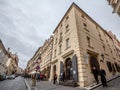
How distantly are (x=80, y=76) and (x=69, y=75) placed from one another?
2.81 m

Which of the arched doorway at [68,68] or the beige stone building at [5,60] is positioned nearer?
the arched doorway at [68,68]

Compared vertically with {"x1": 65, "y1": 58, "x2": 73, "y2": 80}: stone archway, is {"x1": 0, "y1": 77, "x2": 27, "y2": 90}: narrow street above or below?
below

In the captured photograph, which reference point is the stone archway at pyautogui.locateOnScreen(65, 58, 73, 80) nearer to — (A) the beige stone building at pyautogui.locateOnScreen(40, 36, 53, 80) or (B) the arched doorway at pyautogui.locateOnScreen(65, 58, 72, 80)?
(B) the arched doorway at pyautogui.locateOnScreen(65, 58, 72, 80)

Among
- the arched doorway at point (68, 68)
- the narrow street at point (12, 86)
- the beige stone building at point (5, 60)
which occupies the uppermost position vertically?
the beige stone building at point (5, 60)

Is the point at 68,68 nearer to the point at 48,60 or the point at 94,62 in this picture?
the point at 94,62

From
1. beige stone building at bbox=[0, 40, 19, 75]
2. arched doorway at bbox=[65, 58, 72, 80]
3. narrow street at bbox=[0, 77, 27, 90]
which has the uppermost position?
beige stone building at bbox=[0, 40, 19, 75]

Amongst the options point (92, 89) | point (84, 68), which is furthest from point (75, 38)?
point (92, 89)

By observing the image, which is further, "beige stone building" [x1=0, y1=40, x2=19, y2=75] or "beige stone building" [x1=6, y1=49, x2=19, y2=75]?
"beige stone building" [x1=6, y1=49, x2=19, y2=75]

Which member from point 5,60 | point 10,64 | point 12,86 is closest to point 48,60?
point 12,86

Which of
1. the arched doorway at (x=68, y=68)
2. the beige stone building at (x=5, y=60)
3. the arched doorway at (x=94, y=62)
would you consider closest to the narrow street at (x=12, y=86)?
the arched doorway at (x=68, y=68)

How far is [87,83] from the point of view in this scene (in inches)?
408

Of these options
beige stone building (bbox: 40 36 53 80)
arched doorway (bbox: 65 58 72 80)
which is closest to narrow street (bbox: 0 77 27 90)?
arched doorway (bbox: 65 58 72 80)

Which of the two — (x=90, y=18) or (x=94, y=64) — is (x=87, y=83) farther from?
(x=90, y=18)

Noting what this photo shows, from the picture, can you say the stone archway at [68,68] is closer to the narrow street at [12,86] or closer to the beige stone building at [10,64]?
the narrow street at [12,86]
